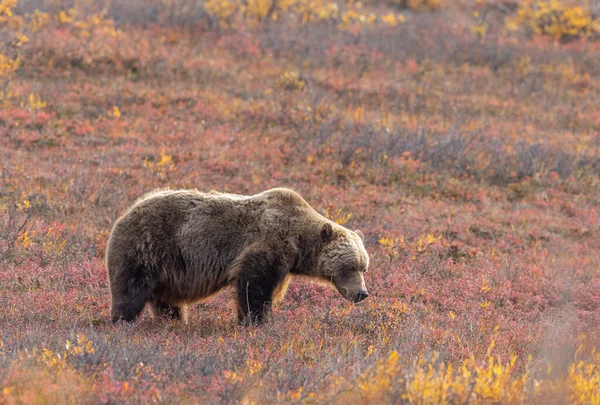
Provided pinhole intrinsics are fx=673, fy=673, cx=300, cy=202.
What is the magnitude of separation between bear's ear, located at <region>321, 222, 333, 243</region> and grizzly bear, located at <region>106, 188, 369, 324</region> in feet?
0.04

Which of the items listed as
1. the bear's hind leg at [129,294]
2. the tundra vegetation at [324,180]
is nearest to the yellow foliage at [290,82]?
the tundra vegetation at [324,180]

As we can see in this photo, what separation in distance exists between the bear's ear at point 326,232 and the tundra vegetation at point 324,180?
999 millimetres

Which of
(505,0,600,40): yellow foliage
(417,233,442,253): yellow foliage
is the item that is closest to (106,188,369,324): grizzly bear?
(417,233,442,253): yellow foliage

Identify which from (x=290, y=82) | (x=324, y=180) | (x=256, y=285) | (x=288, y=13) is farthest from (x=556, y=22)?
(x=256, y=285)

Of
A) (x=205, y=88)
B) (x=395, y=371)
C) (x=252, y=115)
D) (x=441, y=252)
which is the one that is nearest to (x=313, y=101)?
(x=252, y=115)

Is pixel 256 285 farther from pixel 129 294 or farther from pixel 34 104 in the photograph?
pixel 34 104

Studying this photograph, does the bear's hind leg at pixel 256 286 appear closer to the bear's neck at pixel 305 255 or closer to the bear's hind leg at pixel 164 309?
the bear's neck at pixel 305 255

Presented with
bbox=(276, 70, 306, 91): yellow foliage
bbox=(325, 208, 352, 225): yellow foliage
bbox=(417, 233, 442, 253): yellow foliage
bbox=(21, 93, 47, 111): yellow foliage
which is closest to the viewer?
bbox=(417, 233, 442, 253): yellow foliage

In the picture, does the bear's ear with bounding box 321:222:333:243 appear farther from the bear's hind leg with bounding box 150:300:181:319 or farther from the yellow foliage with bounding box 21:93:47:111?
the yellow foliage with bounding box 21:93:47:111

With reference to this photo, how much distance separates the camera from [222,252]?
7.50m

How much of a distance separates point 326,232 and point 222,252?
118 centimetres

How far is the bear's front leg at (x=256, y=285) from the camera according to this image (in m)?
7.19

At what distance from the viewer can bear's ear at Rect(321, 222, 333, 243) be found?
7.51m

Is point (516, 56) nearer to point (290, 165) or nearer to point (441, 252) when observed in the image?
point (290, 165)
